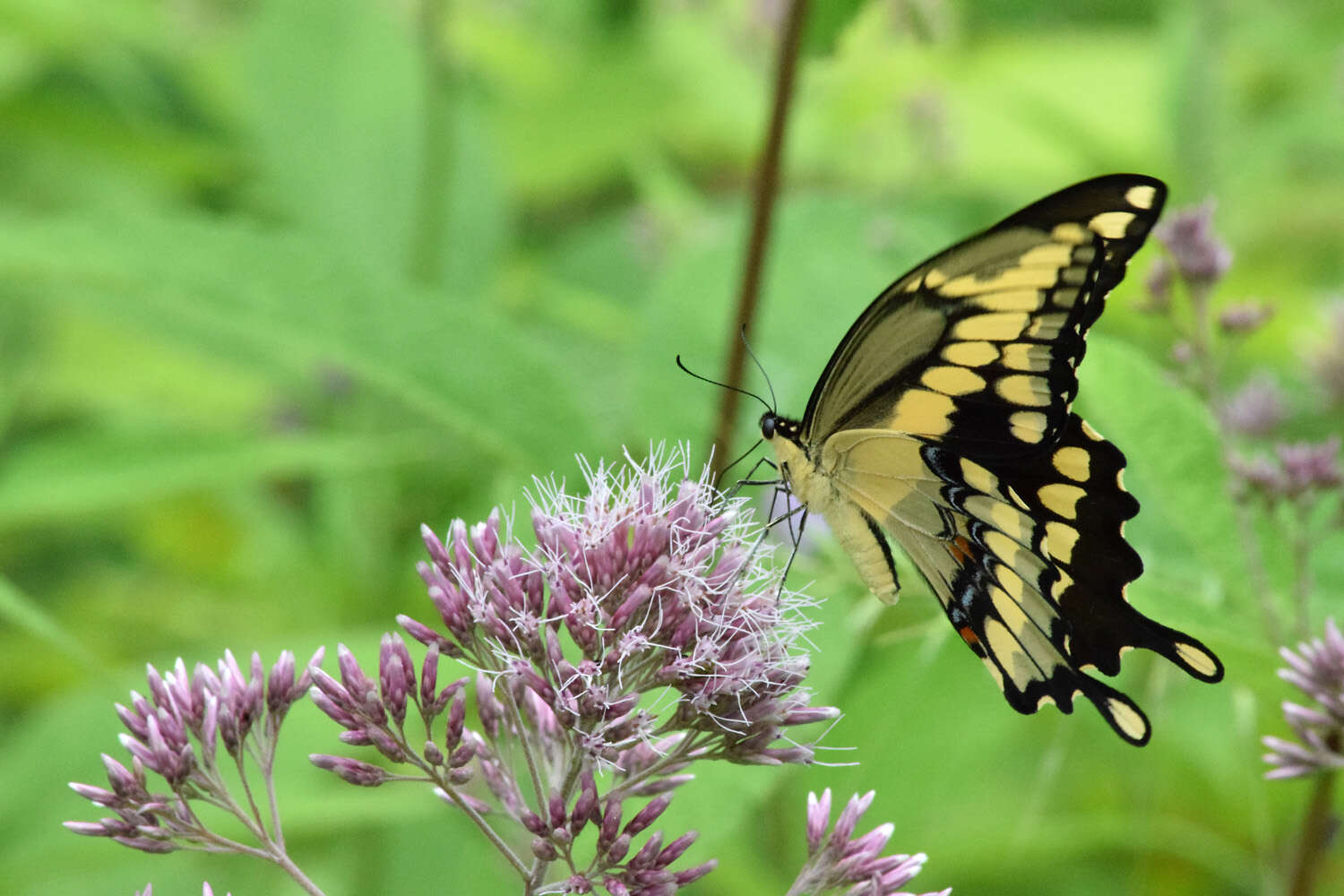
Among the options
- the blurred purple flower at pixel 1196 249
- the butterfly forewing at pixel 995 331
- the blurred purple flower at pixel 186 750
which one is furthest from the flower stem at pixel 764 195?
the blurred purple flower at pixel 186 750

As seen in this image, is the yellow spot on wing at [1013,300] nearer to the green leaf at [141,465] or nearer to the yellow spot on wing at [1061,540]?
the yellow spot on wing at [1061,540]

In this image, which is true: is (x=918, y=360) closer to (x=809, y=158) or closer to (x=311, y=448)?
(x=311, y=448)

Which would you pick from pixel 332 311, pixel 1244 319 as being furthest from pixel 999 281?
pixel 332 311

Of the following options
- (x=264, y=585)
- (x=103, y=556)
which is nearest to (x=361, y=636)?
(x=264, y=585)

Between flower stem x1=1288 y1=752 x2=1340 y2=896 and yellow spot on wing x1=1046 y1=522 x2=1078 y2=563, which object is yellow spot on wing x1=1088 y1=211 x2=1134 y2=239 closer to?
yellow spot on wing x1=1046 y1=522 x2=1078 y2=563

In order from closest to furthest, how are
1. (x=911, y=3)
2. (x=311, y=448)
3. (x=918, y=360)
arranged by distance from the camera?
(x=918, y=360)
(x=911, y=3)
(x=311, y=448)

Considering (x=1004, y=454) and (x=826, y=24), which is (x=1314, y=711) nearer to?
(x=1004, y=454)

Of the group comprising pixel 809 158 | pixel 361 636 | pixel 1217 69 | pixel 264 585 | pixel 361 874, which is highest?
pixel 809 158
